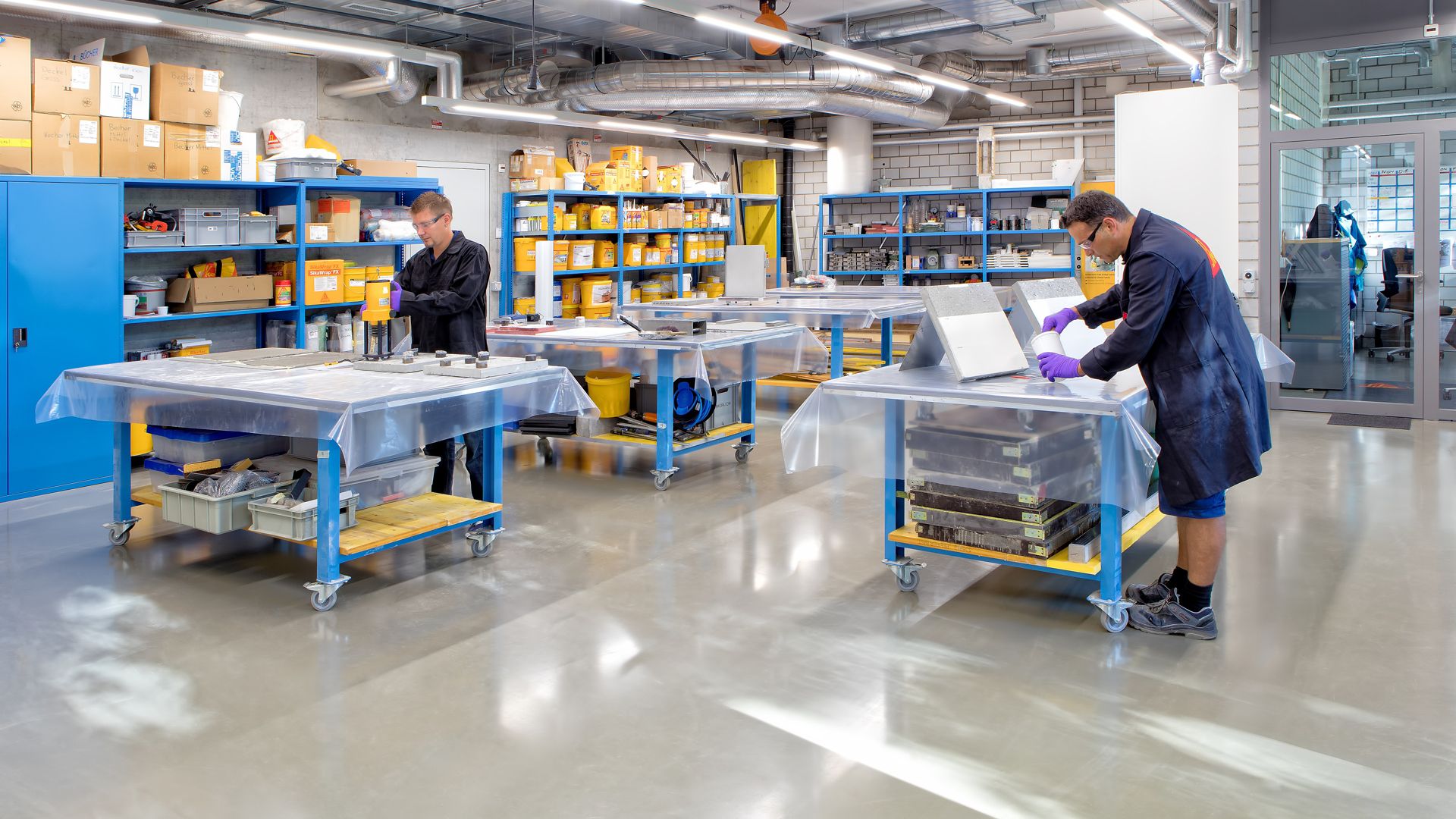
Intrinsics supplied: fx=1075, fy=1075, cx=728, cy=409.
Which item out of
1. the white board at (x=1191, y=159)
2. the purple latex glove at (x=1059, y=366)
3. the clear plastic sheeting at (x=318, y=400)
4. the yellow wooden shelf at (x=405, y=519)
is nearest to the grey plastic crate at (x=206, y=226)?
the clear plastic sheeting at (x=318, y=400)

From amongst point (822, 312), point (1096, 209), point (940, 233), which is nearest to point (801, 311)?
point (822, 312)

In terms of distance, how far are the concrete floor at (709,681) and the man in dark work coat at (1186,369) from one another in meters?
0.37

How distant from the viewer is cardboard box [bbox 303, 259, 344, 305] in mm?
7523

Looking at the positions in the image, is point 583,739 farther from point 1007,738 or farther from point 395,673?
point 1007,738

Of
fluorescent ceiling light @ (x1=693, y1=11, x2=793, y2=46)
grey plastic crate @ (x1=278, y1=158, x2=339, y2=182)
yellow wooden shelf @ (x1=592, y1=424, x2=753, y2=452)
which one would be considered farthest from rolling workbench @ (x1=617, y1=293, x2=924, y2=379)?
grey plastic crate @ (x1=278, y1=158, x2=339, y2=182)

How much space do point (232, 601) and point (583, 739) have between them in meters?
1.98

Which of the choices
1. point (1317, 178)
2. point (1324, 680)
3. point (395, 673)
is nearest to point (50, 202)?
point (395, 673)

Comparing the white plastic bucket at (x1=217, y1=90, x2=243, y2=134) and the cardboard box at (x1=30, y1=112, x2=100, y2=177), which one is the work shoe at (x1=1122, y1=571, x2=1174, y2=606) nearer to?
the cardboard box at (x1=30, y1=112, x2=100, y2=177)

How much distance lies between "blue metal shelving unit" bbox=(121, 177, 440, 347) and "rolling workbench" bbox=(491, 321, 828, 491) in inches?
70.7

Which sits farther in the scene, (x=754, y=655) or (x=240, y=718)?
(x=754, y=655)

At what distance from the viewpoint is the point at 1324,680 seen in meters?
3.36

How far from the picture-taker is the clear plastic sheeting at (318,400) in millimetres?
3891

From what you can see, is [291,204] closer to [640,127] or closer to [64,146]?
[64,146]

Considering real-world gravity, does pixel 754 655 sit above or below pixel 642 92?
below
